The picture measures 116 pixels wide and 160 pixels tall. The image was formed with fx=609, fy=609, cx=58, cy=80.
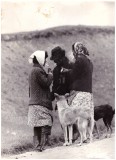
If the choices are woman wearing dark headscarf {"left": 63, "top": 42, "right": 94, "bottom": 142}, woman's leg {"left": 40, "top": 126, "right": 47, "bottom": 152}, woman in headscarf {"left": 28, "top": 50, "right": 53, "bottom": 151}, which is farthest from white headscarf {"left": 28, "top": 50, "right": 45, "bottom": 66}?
woman's leg {"left": 40, "top": 126, "right": 47, "bottom": 152}

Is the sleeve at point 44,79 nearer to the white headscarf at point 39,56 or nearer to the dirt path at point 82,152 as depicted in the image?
the white headscarf at point 39,56

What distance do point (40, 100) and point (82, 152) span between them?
0.94ft

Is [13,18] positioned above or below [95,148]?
above

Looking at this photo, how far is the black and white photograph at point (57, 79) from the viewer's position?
2609 mm

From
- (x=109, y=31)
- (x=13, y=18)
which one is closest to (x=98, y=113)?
(x=109, y=31)

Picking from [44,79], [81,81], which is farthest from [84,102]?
[44,79]

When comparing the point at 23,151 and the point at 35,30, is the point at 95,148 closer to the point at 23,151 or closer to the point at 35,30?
the point at 23,151

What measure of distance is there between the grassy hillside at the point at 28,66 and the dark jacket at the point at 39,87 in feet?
0.08

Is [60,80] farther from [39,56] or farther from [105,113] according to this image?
[105,113]

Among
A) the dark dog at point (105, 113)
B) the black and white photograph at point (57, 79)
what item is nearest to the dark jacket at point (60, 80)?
the black and white photograph at point (57, 79)

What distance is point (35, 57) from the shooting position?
2.63 meters

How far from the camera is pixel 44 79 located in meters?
2.62

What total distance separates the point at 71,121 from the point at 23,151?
0.79 feet

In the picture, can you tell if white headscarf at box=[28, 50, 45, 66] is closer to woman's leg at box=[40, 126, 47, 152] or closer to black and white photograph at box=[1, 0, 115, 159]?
black and white photograph at box=[1, 0, 115, 159]
